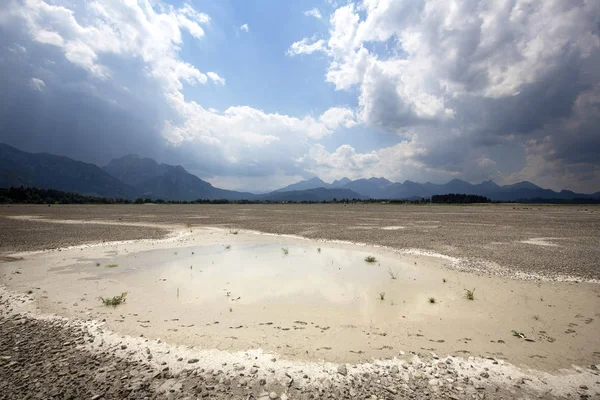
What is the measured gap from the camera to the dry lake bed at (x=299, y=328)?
5.53 meters

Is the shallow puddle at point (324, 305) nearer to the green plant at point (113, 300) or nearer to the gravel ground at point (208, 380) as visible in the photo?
the green plant at point (113, 300)

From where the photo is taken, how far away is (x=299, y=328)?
8.16 metres

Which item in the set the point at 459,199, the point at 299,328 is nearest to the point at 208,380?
the point at 299,328

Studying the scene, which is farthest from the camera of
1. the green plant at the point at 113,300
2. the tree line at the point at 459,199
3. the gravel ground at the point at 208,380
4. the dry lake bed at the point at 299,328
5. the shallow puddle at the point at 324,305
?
the tree line at the point at 459,199

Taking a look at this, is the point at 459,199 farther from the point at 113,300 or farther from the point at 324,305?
the point at 113,300

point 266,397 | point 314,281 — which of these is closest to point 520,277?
point 314,281

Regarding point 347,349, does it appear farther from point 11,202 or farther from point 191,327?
point 11,202

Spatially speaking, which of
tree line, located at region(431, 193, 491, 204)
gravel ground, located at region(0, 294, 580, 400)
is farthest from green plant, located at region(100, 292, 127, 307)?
tree line, located at region(431, 193, 491, 204)

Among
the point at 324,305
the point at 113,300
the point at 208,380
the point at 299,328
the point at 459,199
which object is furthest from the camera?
the point at 459,199

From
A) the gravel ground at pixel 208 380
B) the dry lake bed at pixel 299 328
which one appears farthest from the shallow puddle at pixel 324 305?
the gravel ground at pixel 208 380

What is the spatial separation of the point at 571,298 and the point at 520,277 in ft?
9.14

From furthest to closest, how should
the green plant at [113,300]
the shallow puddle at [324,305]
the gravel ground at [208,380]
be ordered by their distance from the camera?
the green plant at [113,300], the shallow puddle at [324,305], the gravel ground at [208,380]

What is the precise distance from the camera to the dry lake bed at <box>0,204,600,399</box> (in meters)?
5.53

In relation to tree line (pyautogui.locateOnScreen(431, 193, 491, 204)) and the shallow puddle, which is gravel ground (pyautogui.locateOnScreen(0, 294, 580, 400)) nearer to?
the shallow puddle
